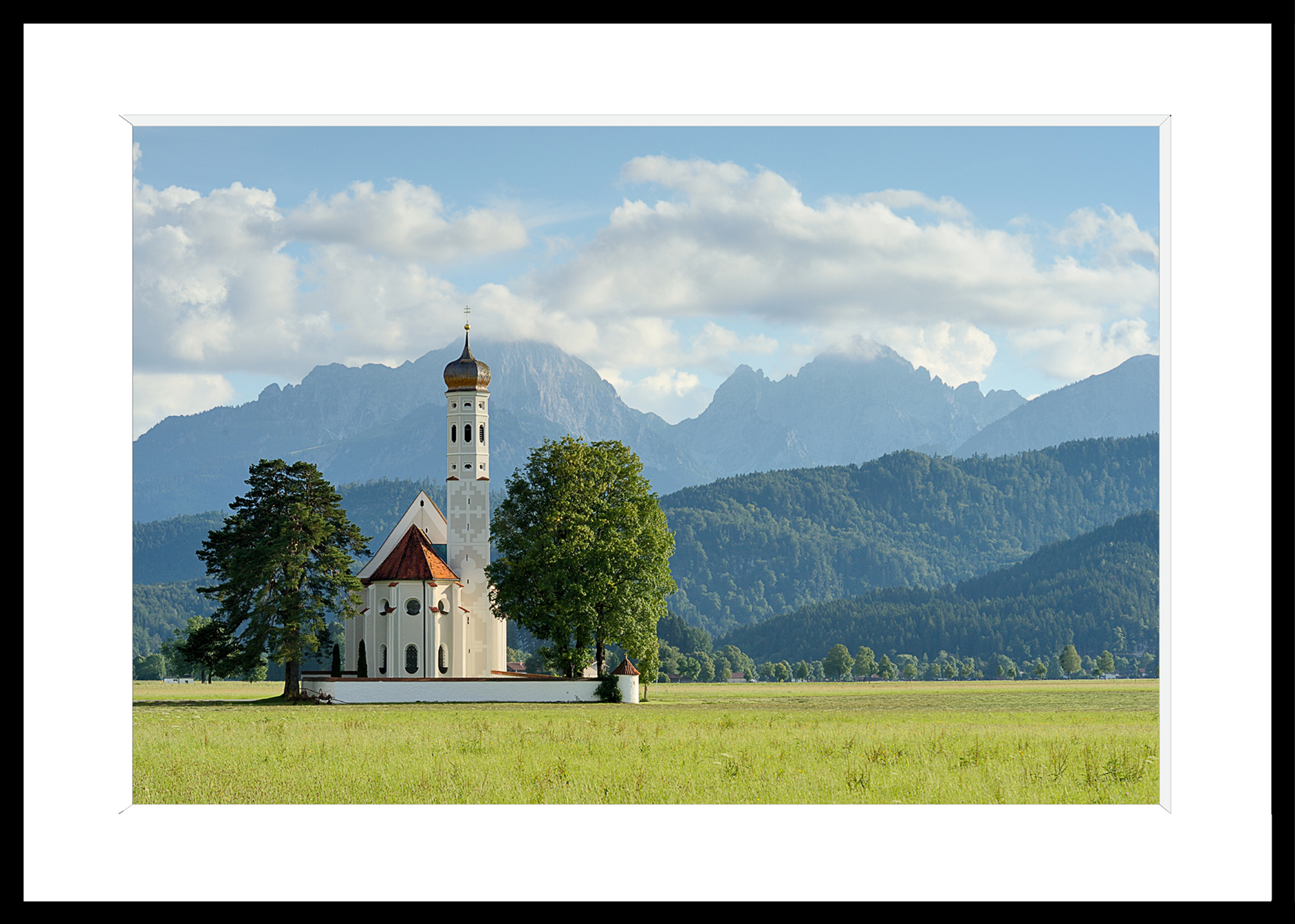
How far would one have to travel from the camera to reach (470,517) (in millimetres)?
49906

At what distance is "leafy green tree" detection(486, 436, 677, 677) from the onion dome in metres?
7.82

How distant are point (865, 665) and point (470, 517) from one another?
276 feet

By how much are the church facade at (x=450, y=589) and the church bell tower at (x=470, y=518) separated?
0.12 feet

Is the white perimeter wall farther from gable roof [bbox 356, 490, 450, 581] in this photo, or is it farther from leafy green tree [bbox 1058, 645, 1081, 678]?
leafy green tree [bbox 1058, 645, 1081, 678]

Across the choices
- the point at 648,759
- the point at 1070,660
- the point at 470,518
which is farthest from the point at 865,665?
the point at 648,759

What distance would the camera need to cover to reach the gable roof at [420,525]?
54.2 meters

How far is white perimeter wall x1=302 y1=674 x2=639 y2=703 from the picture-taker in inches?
1618

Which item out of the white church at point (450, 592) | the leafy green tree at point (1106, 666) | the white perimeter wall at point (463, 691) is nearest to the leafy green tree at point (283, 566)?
the white perimeter wall at point (463, 691)

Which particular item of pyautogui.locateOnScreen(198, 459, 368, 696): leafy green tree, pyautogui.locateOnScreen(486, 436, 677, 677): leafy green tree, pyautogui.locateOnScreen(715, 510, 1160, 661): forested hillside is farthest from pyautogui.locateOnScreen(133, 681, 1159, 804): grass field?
pyautogui.locateOnScreen(715, 510, 1160, 661): forested hillside

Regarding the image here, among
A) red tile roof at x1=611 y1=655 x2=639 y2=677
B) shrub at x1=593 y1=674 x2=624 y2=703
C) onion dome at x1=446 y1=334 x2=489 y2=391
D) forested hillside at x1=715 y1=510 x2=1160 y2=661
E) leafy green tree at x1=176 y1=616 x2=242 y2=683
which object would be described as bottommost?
forested hillside at x1=715 y1=510 x2=1160 y2=661

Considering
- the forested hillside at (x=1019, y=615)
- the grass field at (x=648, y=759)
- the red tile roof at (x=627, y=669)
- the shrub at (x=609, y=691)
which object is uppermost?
the grass field at (x=648, y=759)

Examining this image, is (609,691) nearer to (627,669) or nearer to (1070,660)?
(627,669)

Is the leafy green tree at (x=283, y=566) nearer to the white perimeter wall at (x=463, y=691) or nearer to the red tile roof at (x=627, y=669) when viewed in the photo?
the white perimeter wall at (x=463, y=691)

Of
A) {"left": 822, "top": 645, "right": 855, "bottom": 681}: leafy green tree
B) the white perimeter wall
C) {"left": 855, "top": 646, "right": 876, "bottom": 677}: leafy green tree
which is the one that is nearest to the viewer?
the white perimeter wall
